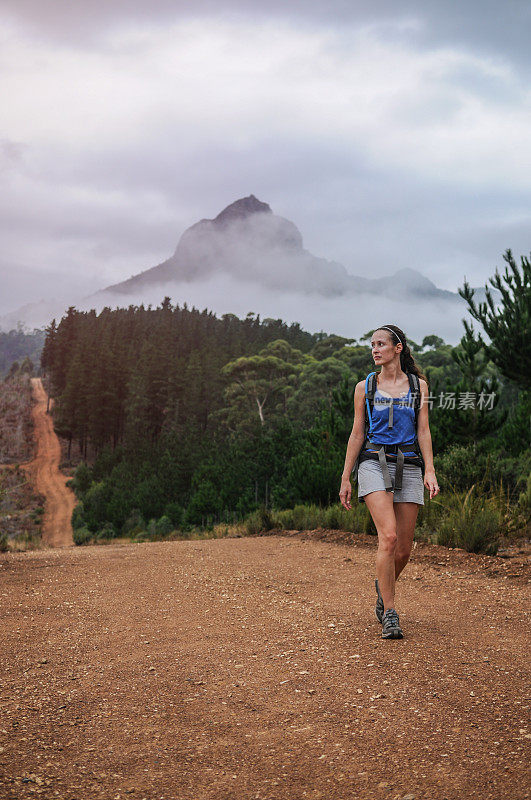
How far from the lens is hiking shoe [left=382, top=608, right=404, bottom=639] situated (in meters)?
4.45

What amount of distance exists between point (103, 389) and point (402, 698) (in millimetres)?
62903

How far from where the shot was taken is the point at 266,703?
3.53m

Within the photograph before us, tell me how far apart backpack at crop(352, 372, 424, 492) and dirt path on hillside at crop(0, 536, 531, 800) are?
41.4 inches

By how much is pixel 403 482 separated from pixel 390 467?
14cm

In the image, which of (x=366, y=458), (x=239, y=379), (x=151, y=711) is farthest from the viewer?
(x=239, y=379)

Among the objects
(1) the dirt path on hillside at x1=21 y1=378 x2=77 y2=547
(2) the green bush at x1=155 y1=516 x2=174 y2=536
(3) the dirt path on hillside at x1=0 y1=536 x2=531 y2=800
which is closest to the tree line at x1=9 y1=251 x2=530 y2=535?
(2) the green bush at x1=155 y1=516 x2=174 y2=536

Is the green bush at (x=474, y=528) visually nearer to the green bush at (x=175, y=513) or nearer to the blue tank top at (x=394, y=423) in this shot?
the blue tank top at (x=394, y=423)

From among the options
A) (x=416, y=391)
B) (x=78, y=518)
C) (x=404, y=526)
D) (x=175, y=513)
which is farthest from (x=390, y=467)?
(x=78, y=518)

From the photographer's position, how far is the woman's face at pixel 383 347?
4625mm

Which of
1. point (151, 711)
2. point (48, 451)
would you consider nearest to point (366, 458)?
point (151, 711)

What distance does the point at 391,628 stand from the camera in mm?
4449

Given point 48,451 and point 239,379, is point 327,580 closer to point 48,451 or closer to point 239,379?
point 239,379

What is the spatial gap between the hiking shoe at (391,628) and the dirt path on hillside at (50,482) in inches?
1327

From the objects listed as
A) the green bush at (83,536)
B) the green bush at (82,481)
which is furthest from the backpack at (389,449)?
the green bush at (82,481)
